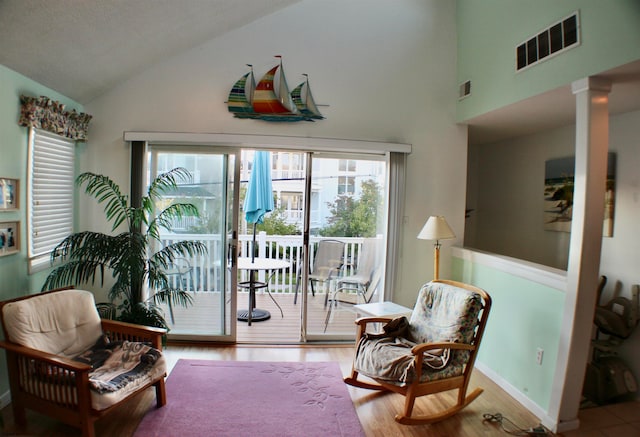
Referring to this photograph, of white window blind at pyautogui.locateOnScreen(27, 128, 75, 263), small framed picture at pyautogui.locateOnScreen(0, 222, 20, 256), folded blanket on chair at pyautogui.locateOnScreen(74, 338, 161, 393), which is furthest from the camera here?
white window blind at pyautogui.locateOnScreen(27, 128, 75, 263)

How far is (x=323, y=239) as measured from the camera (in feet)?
12.5

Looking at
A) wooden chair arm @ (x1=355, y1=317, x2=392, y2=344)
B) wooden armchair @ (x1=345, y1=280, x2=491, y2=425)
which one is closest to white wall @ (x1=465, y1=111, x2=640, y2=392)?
wooden armchair @ (x1=345, y1=280, x2=491, y2=425)

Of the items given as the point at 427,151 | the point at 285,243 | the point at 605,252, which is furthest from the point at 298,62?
the point at 605,252

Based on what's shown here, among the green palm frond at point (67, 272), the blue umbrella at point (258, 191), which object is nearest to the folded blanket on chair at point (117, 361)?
the green palm frond at point (67, 272)

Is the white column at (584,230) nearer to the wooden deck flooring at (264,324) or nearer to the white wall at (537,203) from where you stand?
the white wall at (537,203)

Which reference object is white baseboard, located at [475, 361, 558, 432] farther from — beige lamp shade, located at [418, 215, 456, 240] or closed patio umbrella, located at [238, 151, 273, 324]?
closed patio umbrella, located at [238, 151, 273, 324]

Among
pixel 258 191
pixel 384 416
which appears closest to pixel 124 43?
pixel 258 191

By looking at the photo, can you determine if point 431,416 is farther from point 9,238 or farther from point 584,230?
point 9,238

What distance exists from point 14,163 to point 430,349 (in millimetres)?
3025

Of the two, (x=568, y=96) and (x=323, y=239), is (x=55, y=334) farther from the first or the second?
(x=568, y=96)

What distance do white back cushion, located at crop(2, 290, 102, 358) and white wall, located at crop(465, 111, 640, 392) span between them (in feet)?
12.9

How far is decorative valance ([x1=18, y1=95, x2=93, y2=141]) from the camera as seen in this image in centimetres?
261

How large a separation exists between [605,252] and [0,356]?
453 centimetres

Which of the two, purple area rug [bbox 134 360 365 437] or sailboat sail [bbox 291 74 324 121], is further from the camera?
sailboat sail [bbox 291 74 324 121]
